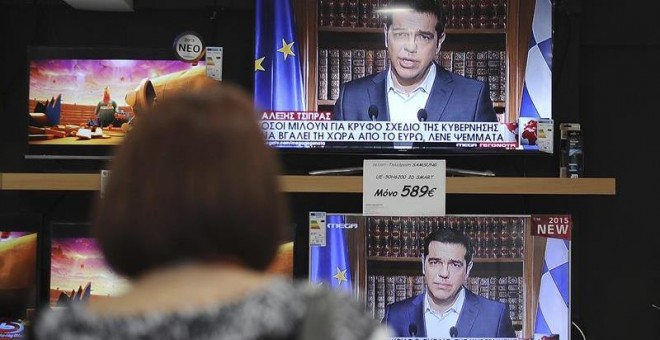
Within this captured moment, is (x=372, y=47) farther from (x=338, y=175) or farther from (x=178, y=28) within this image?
(x=178, y=28)

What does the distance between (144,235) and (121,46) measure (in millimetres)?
3056

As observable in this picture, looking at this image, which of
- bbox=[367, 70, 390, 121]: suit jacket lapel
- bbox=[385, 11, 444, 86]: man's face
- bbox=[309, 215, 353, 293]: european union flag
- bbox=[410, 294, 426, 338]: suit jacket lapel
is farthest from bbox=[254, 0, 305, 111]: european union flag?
bbox=[410, 294, 426, 338]: suit jacket lapel

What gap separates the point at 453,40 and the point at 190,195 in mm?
2784

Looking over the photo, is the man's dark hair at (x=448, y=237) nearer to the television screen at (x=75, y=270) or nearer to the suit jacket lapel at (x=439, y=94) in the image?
the suit jacket lapel at (x=439, y=94)

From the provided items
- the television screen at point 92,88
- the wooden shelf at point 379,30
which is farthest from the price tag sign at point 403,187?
the television screen at point 92,88

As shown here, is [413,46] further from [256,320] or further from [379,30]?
[256,320]

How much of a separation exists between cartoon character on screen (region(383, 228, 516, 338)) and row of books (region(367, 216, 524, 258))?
3 cm

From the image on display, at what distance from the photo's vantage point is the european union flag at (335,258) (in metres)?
3.61

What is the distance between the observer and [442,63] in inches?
142

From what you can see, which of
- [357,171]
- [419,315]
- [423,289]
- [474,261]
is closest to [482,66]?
[357,171]

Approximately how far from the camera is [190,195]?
3.16 ft

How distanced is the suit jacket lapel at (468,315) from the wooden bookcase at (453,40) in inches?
28.8

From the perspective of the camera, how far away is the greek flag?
11.9 ft

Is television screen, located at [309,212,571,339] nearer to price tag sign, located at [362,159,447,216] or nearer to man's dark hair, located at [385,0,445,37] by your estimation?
price tag sign, located at [362,159,447,216]
